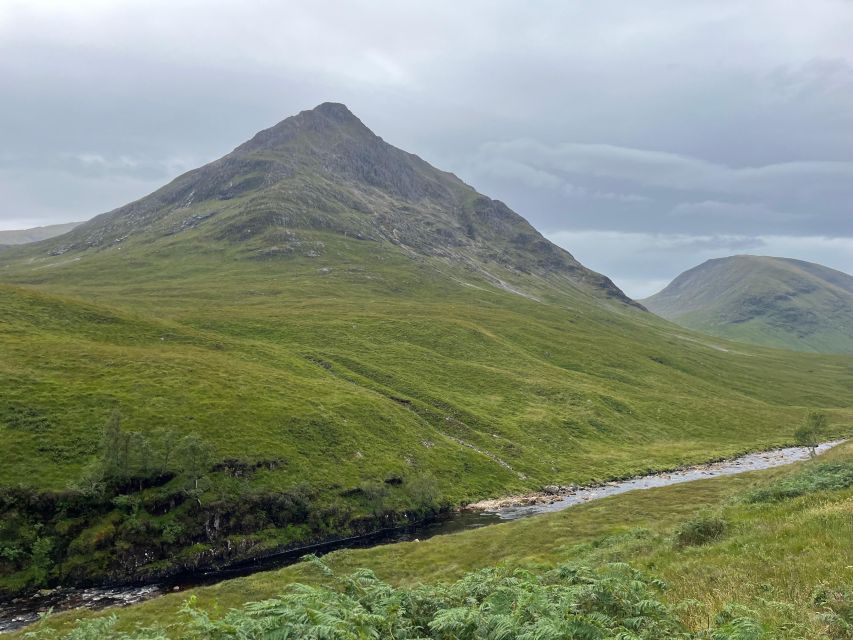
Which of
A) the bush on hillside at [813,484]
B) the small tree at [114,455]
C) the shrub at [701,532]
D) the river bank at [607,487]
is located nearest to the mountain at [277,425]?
the small tree at [114,455]

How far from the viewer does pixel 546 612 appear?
11375 millimetres

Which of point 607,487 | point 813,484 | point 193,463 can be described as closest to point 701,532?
point 813,484

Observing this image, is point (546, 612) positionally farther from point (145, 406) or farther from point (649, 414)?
point (649, 414)

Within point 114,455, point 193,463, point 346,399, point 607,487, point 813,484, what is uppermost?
point 813,484

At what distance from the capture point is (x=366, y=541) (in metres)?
57.9

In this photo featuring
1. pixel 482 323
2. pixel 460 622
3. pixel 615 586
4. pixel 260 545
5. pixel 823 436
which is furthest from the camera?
pixel 482 323

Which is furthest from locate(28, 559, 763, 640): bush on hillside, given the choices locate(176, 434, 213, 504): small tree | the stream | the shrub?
locate(176, 434, 213, 504): small tree

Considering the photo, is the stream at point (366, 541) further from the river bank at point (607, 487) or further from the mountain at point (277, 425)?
the mountain at point (277, 425)

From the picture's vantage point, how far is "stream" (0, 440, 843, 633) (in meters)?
40.1

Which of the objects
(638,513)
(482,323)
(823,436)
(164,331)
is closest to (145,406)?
(164,331)

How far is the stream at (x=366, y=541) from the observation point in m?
40.1

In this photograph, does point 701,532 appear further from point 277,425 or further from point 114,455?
point 277,425

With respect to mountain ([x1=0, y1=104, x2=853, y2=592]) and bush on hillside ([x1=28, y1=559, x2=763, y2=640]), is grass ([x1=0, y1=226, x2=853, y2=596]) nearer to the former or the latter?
mountain ([x1=0, y1=104, x2=853, y2=592])

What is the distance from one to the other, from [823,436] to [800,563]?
479 feet
